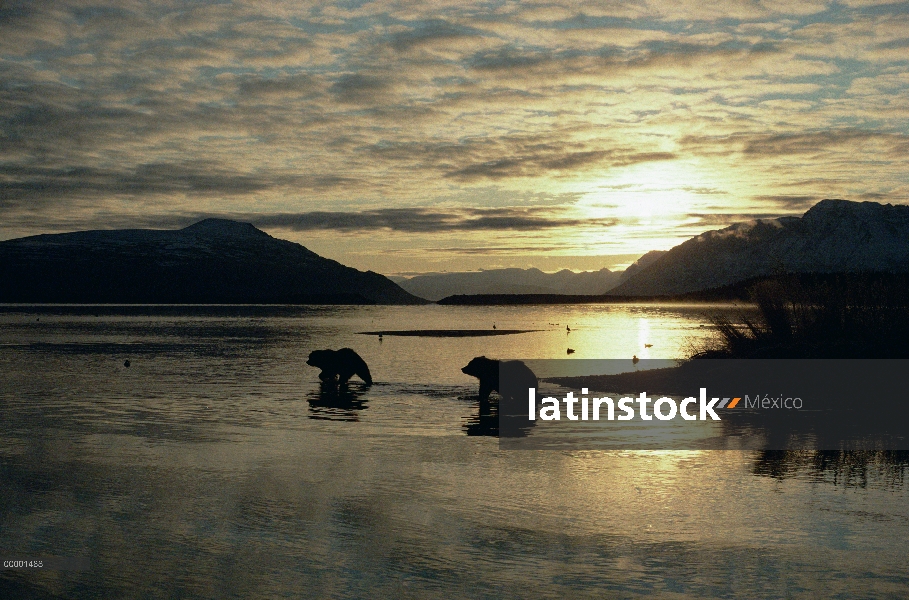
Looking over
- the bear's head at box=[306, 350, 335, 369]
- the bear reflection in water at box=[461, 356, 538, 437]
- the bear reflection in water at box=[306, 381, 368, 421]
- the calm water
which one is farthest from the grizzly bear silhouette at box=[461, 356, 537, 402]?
the bear's head at box=[306, 350, 335, 369]

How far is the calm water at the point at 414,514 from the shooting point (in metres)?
9.60

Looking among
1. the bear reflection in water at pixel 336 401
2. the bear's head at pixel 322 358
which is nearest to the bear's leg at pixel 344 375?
the bear reflection in water at pixel 336 401

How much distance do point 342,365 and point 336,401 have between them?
6118 mm

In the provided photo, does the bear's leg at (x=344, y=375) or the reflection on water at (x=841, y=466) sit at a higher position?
the bear's leg at (x=344, y=375)

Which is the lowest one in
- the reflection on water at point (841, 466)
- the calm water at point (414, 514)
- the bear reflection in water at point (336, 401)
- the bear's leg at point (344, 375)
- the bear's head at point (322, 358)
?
the calm water at point (414, 514)

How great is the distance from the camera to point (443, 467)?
1631 cm

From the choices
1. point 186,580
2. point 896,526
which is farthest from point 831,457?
point 186,580

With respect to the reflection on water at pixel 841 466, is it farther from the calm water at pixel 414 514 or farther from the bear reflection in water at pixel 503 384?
the bear reflection in water at pixel 503 384

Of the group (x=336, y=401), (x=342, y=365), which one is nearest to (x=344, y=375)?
(x=342, y=365)

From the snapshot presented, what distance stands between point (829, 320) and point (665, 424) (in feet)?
41.5

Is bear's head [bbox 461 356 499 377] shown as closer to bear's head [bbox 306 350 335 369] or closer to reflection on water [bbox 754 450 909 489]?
bear's head [bbox 306 350 335 369]

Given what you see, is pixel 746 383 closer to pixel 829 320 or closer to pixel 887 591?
pixel 829 320

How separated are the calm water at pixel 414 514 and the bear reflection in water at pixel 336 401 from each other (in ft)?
2.94

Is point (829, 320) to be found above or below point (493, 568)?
above
